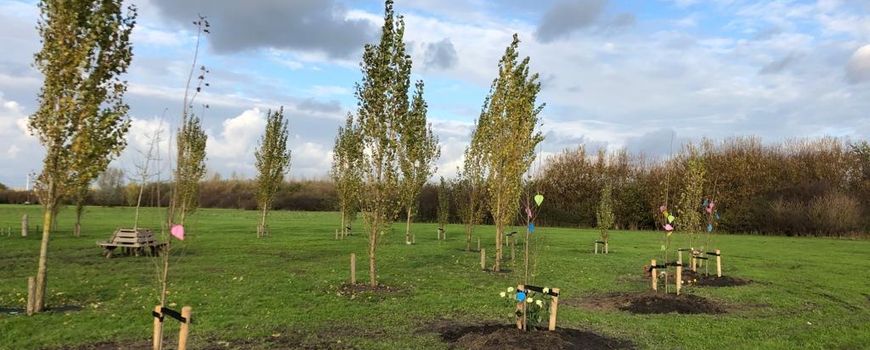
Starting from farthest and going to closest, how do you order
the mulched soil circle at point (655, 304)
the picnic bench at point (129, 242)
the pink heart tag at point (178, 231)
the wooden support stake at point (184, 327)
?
the picnic bench at point (129, 242)
the mulched soil circle at point (655, 304)
the wooden support stake at point (184, 327)
the pink heart tag at point (178, 231)

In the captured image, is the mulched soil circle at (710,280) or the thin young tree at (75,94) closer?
the thin young tree at (75,94)

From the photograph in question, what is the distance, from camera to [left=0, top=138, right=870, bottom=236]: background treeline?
3862cm

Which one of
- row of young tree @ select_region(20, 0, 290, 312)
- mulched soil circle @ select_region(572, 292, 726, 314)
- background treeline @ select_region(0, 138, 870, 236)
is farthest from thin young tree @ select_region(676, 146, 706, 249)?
background treeline @ select_region(0, 138, 870, 236)

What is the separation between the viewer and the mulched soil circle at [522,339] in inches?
256

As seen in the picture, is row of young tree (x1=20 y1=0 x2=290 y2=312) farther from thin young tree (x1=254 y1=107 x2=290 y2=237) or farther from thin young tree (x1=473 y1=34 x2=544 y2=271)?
thin young tree (x1=254 y1=107 x2=290 y2=237)

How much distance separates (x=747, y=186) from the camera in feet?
143

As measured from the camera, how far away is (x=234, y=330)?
7758 mm

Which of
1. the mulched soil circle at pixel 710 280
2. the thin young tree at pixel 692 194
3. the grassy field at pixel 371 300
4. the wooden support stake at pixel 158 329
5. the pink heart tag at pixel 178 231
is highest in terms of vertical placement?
the thin young tree at pixel 692 194

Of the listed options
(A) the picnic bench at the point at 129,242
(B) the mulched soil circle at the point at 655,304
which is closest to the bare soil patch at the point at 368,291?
(B) the mulched soil circle at the point at 655,304

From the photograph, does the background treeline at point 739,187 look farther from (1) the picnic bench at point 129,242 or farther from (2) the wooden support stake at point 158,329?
(2) the wooden support stake at point 158,329

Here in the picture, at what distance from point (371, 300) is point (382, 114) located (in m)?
3.83

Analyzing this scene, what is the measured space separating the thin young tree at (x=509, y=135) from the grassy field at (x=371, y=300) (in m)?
2.13

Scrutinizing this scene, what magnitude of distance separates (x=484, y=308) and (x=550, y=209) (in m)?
41.7

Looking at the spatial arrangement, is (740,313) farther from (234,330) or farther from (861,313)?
(234,330)
